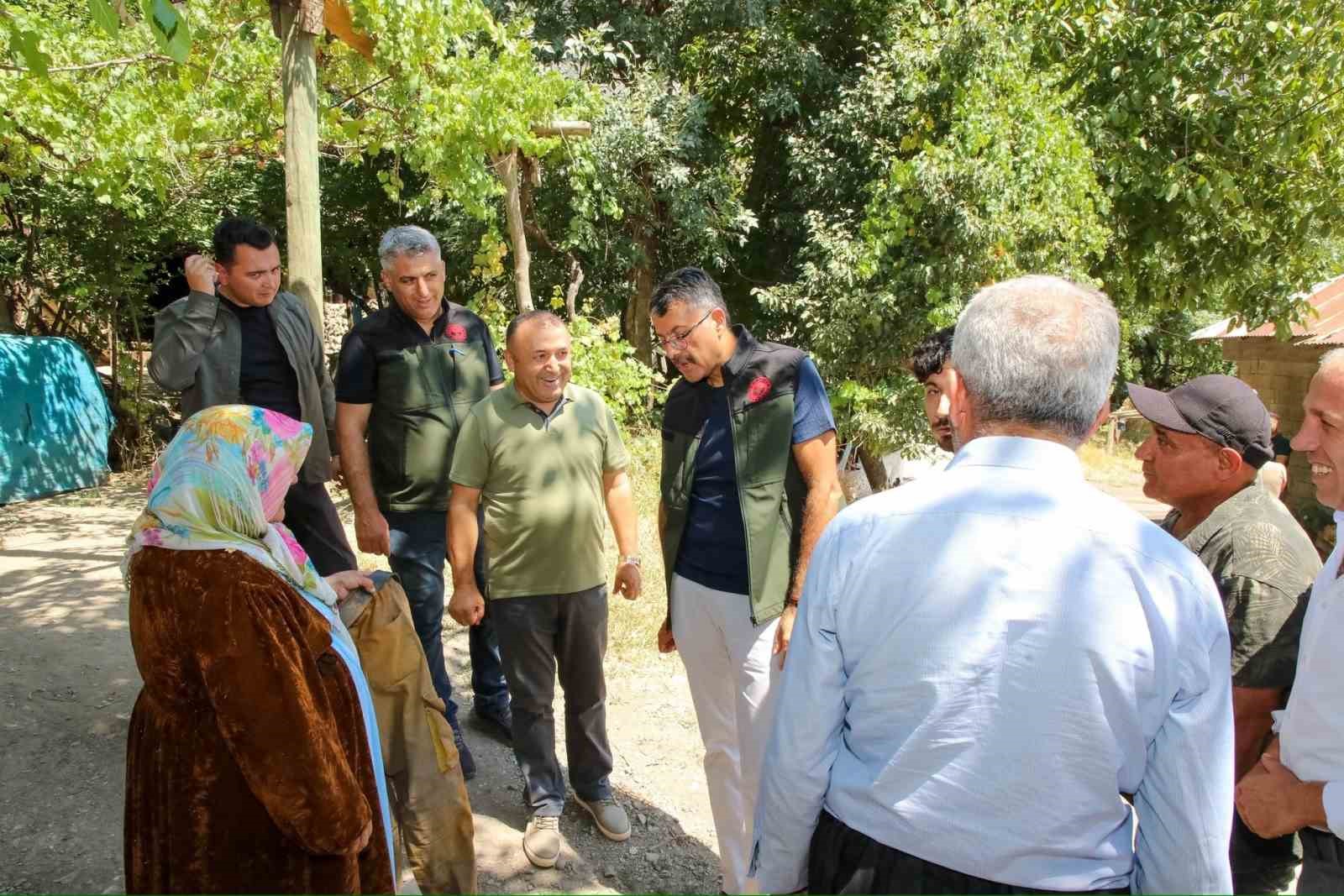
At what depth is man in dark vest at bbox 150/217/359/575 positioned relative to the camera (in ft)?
11.5

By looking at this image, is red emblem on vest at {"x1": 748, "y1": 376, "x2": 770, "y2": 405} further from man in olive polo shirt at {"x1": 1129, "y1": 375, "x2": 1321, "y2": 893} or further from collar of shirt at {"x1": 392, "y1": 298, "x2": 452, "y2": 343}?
collar of shirt at {"x1": 392, "y1": 298, "x2": 452, "y2": 343}

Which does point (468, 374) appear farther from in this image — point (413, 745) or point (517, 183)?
point (517, 183)

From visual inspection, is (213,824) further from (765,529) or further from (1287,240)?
(1287,240)

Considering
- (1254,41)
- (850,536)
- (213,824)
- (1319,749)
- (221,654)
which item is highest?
(1254,41)

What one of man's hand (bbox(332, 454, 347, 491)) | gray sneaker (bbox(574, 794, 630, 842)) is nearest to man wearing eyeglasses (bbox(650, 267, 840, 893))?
gray sneaker (bbox(574, 794, 630, 842))

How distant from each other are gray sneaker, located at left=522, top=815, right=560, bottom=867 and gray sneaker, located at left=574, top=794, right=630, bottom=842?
19 centimetres

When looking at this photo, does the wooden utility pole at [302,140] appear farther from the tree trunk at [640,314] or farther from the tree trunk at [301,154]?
the tree trunk at [640,314]

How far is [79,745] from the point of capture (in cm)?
399

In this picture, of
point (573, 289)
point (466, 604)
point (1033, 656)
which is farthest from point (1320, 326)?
point (1033, 656)

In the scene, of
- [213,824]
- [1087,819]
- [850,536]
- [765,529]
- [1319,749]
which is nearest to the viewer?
[1087,819]

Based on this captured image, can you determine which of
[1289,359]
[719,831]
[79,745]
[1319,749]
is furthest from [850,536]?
[1289,359]

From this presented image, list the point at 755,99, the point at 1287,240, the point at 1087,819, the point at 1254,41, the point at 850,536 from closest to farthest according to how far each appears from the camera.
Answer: the point at 1087,819
the point at 850,536
the point at 1254,41
the point at 1287,240
the point at 755,99

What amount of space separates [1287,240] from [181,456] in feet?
39.3

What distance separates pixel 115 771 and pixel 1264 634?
4.05 meters
